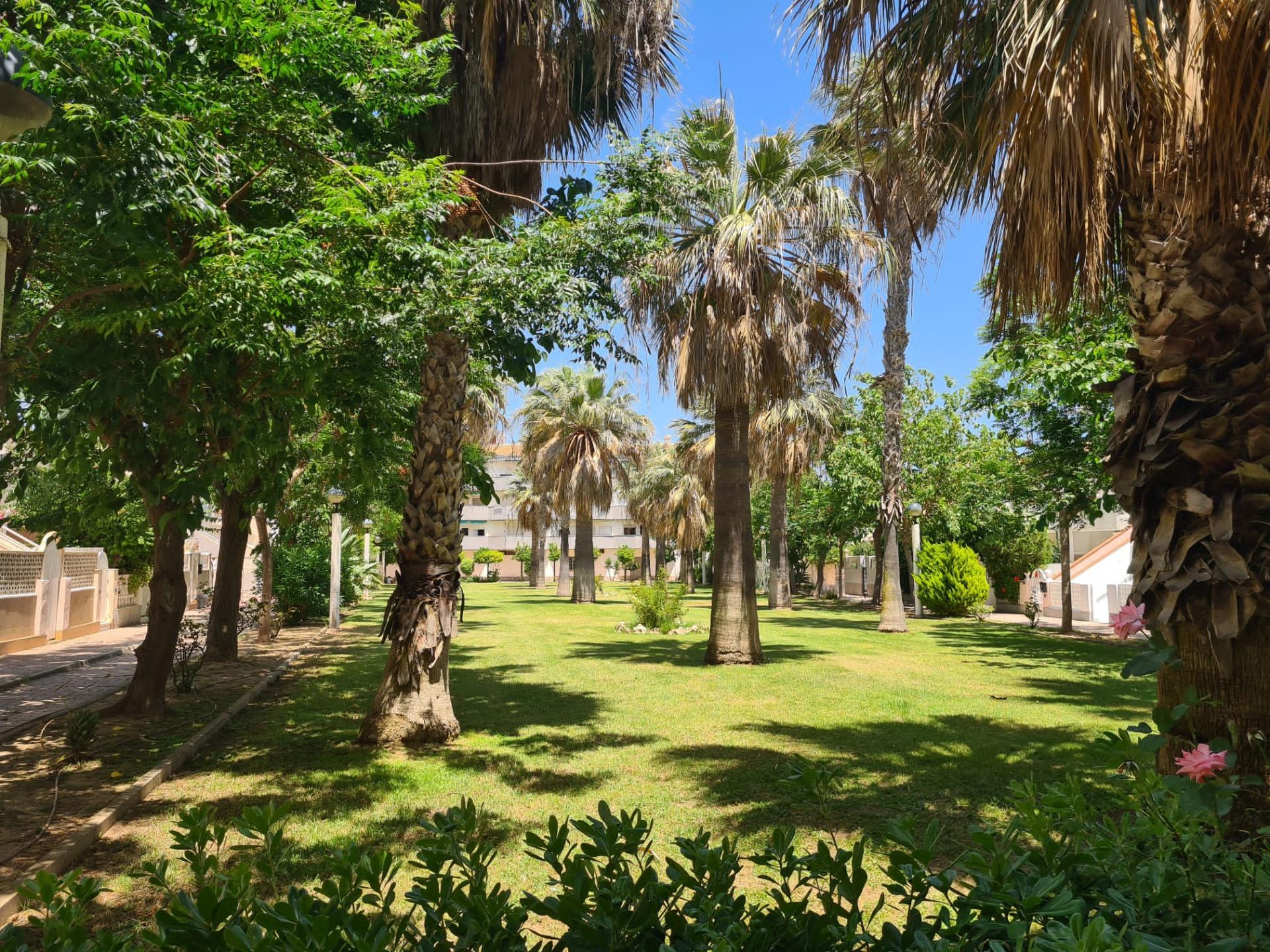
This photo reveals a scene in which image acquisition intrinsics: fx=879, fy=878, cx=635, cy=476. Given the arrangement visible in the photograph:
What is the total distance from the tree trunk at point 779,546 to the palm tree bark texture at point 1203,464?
26.8 meters

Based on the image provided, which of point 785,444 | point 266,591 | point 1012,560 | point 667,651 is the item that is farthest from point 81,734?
point 1012,560

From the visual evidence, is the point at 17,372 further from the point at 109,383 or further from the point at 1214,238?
the point at 1214,238

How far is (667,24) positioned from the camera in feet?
30.0

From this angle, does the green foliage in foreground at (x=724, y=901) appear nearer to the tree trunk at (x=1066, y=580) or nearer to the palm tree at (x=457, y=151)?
the palm tree at (x=457, y=151)

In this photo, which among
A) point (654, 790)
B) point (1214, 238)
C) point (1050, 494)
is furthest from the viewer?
point (1050, 494)

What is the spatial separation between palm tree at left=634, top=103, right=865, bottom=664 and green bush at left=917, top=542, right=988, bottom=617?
56.0 ft

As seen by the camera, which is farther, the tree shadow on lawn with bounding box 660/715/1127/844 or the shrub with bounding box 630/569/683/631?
the shrub with bounding box 630/569/683/631

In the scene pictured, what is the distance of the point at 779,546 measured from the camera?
107 ft

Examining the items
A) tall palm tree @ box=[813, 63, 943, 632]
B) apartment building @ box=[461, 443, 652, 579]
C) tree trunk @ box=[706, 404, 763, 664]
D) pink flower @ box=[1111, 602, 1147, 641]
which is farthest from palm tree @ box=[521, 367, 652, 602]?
apartment building @ box=[461, 443, 652, 579]

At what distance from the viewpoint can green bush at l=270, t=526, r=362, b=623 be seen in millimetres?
25281

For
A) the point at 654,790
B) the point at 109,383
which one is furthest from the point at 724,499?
the point at 109,383

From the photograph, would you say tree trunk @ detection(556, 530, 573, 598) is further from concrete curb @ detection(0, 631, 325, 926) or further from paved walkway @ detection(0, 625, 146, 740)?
concrete curb @ detection(0, 631, 325, 926)

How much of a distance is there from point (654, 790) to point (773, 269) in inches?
384

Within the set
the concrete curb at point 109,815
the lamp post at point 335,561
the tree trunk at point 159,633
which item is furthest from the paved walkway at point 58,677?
the lamp post at point 335,561
